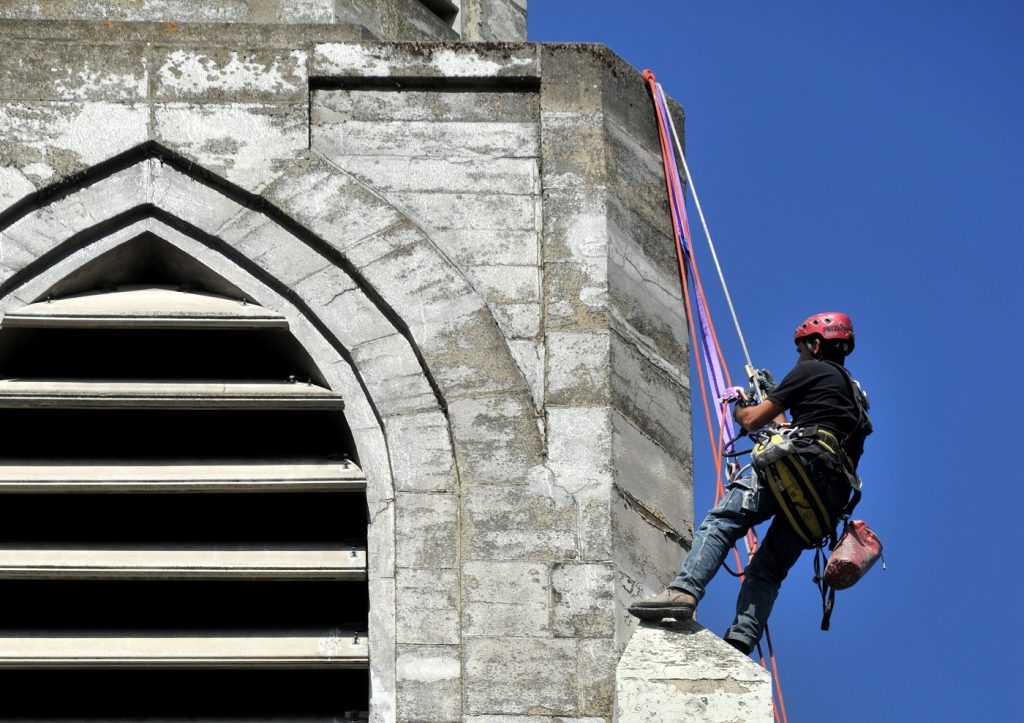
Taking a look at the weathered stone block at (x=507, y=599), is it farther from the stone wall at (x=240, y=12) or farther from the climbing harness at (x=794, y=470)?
the stone wall at (x=240, y=12)

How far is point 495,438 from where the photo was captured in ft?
41.0

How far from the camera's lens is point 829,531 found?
40.4ft

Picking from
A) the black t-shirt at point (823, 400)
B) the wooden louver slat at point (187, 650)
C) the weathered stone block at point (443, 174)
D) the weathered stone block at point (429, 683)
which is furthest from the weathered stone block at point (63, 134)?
the black t-shirt at point (823, 400)

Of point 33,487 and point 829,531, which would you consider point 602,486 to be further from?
point 33,487

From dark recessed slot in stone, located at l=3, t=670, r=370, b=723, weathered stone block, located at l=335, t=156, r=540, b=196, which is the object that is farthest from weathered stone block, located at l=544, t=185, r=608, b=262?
dark recessed slot in stone, located at l=3, t=670, r=370, b=723

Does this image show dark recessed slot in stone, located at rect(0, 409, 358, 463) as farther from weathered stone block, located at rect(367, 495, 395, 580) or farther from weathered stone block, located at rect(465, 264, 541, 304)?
weathered stone block, located at rect(465, 264, 541, 304)

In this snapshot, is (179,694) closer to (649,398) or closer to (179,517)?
(179,517)

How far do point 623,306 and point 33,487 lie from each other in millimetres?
2510

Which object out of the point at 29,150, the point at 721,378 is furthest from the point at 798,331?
the point at 29,150

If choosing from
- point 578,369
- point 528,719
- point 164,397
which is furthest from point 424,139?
point 528,719

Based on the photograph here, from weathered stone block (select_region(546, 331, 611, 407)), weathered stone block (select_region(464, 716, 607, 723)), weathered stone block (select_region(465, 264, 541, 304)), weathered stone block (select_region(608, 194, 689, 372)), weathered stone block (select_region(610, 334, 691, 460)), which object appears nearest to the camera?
weathered stone block (select_region(464, 716, 607, 723))

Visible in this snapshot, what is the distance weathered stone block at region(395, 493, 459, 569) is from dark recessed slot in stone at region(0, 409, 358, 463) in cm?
60

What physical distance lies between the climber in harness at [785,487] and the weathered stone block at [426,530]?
2.48ft

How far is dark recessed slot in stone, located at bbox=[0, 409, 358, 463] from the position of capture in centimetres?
1278
